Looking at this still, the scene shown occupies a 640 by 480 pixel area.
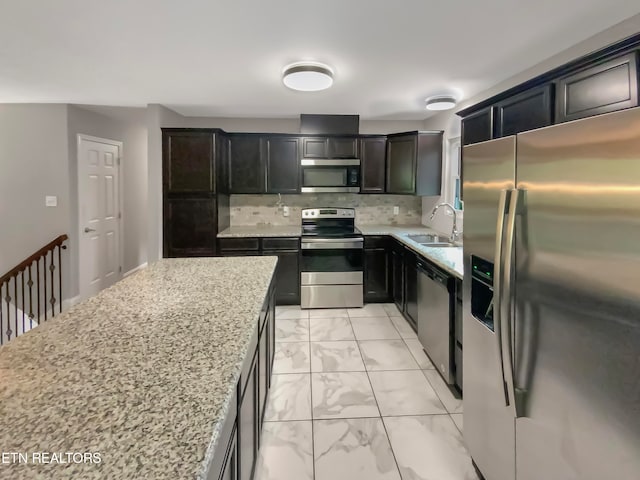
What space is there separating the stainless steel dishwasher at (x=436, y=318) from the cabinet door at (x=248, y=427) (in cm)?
147

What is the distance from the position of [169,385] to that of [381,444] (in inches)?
59.1

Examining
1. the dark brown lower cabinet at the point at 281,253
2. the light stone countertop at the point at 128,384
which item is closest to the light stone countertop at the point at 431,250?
the dark brown lower cabinet at the point at 281,253

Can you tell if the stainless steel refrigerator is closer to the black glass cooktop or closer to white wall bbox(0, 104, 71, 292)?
the black glass cooktop

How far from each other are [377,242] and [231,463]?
132 inches

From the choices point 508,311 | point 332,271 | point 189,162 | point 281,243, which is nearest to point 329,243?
point 332,271

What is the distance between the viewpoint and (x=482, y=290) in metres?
1.62

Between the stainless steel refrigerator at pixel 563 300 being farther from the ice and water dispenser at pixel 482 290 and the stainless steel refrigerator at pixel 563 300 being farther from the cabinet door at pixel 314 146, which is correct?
the cabinet door at pixel 314 146

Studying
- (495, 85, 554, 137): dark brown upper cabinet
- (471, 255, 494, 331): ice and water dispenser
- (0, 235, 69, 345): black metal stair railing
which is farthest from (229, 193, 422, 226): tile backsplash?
(471, 255, 494, 331): ice and water dispenser

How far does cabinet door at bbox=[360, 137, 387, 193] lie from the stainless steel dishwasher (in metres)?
1.70

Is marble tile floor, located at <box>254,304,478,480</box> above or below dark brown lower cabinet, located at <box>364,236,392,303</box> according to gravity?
below

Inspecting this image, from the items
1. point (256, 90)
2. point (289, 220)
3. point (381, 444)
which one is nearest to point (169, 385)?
point (381, 444)

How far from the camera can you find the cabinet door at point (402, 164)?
167 inches

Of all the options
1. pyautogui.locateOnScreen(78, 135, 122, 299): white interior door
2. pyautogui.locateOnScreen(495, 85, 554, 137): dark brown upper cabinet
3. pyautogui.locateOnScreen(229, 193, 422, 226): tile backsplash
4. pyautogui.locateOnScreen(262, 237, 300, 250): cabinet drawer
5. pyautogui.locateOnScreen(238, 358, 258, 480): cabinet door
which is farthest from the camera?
pyautogui.locateOnScreen(229, 193, 422, 226): tile backsplash

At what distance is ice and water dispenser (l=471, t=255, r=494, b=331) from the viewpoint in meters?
1.53
